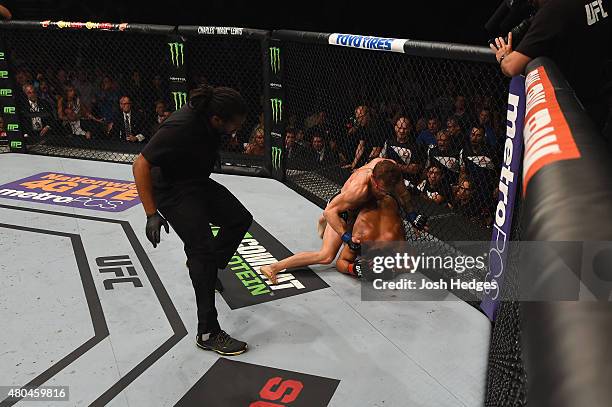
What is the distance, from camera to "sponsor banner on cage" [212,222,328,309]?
10.3 feet

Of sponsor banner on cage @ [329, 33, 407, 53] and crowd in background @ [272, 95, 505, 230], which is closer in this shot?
sponsor banner on cage @ [329, 33, 407, 53]

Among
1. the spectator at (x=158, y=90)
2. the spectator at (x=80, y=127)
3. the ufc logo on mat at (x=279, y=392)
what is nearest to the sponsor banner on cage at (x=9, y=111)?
the spectator at (x=80, y=127)

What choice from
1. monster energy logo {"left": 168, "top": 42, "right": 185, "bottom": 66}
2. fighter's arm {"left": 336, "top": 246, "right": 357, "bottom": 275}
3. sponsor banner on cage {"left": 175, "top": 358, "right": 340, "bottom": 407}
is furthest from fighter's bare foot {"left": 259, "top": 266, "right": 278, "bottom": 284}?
monster energy logo {"left": 168, "top": 42, "right": 185, "bottom": 66}

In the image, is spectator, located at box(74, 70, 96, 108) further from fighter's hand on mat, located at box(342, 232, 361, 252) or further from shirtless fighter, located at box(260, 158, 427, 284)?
fighter's hand on mat, located at box(342, 232, 361, 252)

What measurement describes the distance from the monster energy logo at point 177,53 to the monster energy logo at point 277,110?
3.49ft

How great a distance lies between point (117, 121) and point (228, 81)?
1720mm

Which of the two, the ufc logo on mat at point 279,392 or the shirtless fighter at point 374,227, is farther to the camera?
the shirtless fighter at point 374,227

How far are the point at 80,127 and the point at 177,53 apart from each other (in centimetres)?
215

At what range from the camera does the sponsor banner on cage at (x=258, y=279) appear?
3.15m

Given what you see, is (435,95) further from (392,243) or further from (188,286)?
(188,286)

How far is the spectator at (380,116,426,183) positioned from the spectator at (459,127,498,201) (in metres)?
0.36

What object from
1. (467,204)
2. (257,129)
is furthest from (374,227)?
(257,129)

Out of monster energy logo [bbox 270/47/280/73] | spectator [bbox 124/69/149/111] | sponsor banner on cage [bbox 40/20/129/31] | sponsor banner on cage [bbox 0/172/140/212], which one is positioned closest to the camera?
sponsor banner on cage [bbox 0/172/140/212]

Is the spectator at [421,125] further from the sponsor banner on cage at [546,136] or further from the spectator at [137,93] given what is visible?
the spectator at [137,93]
